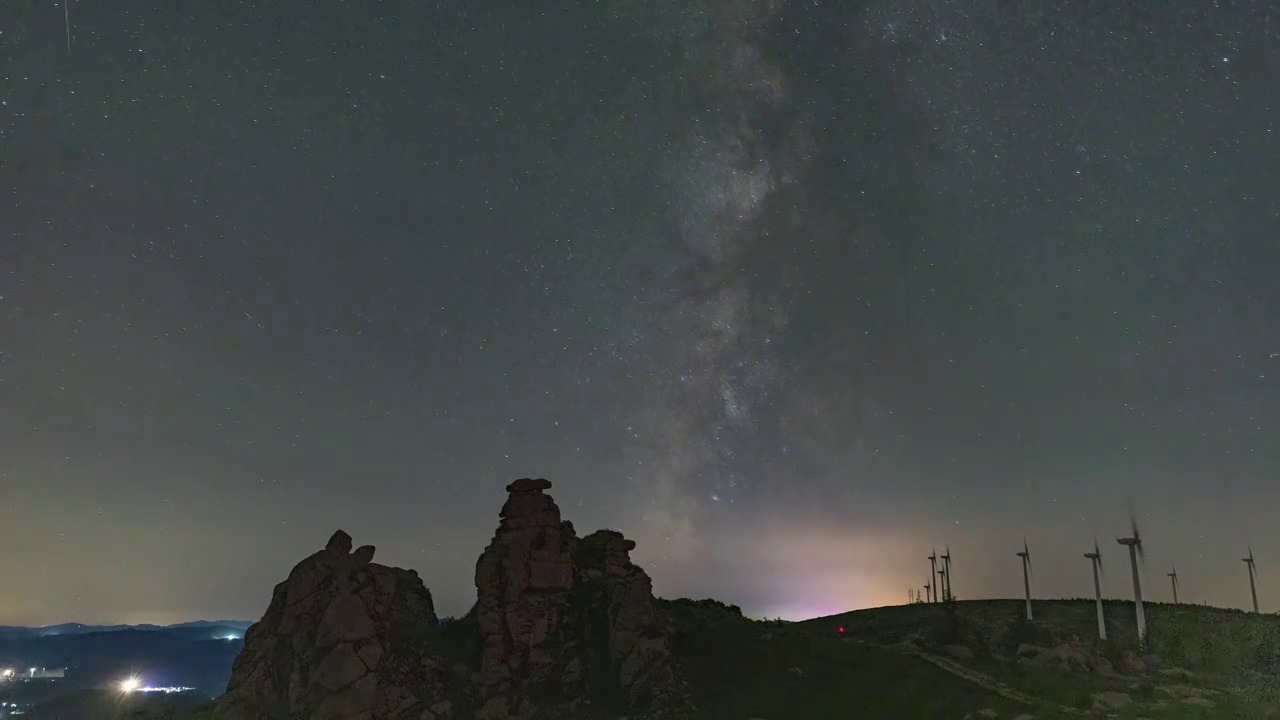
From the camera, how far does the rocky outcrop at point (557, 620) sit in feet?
226

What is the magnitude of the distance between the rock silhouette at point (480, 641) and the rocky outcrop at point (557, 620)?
0.11 meters

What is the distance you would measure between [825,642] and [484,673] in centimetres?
3408

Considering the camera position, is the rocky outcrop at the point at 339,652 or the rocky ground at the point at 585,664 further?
the rocky outcrop at the point at 339,652

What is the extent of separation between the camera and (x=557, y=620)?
2955 inches

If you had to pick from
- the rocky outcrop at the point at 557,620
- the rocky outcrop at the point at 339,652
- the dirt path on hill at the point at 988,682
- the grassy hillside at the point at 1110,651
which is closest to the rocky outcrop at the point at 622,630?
the rocky outcrop at the point at 557,620

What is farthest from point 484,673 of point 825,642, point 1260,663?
point 1260,663

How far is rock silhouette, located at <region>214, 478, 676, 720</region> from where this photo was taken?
66625mm

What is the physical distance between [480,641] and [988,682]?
1871 inches

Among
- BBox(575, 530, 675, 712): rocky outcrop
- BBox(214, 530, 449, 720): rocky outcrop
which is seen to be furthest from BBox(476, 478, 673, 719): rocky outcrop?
BBox(214, 530, 449, 720): rocky outcrop

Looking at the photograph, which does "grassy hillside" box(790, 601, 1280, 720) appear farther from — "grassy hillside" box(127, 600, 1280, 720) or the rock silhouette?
the rock silhouette

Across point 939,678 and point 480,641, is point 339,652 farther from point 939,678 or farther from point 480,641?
point 939,678

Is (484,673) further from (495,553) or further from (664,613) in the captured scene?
(664,613)

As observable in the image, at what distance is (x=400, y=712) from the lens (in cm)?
6594

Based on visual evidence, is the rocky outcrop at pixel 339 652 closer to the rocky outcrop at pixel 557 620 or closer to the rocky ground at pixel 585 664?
the rocky ground at pixel 585 664
